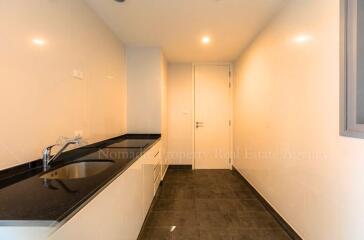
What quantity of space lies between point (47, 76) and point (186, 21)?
1692mm

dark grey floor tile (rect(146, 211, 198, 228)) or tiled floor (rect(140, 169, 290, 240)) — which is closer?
tiled floor (rect(140, 169, 290, 240))

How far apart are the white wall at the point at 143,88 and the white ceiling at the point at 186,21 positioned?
0.20m

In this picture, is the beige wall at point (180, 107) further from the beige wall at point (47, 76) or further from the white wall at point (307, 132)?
the beige wall at point (47, 76)

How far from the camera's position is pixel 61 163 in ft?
4.83

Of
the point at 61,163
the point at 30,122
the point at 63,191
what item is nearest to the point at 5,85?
the point at 30,122

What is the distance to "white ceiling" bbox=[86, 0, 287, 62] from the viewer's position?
2.03m

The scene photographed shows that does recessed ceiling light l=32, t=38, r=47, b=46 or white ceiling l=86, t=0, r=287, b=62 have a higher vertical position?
white ceiling l=86, t=0, r=287, b=62

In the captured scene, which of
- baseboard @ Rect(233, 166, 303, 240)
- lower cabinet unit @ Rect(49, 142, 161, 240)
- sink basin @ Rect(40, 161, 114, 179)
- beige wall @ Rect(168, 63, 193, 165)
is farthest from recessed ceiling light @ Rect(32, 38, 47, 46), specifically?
beige wall @ Rect(168, 63, 193, 165)

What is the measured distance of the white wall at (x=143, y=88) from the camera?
3.30 meters

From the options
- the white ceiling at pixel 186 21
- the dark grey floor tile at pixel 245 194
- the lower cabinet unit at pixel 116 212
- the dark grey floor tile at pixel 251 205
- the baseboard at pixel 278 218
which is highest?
the white ceiling at pixel 186 21

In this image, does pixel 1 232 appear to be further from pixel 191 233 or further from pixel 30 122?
pixel 191 233

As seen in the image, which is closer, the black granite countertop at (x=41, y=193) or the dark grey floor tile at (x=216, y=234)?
the black granite countertop at (x=41, y=193)

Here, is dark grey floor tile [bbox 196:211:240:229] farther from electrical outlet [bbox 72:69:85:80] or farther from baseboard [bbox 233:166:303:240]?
electrical outlet [bbox 72:69:85:80]

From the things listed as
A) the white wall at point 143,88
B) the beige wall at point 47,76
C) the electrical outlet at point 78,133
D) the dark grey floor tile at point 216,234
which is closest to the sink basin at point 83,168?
the beige wall at point 47,76
